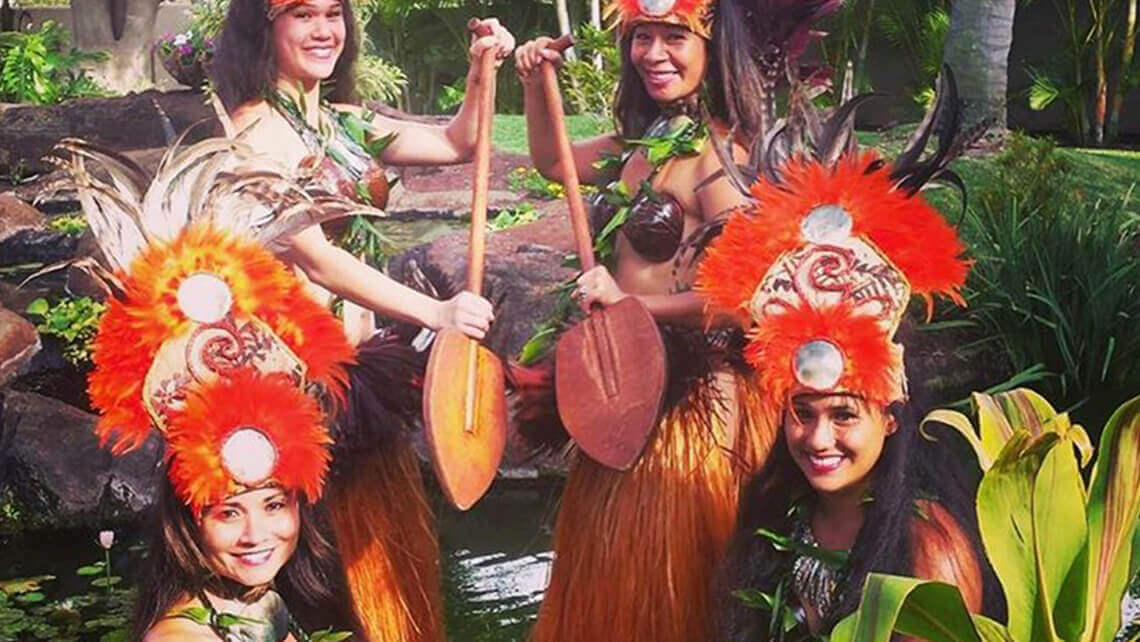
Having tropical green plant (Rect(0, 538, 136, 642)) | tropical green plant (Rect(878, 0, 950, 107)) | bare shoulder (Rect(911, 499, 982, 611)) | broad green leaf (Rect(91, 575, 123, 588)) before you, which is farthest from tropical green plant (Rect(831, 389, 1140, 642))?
tropical green plant (Rect(878, 0, 950, 107))

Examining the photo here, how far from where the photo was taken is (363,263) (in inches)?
122

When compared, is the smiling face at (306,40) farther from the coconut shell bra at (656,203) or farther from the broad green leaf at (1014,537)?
the broad green leaf at (1014,537)

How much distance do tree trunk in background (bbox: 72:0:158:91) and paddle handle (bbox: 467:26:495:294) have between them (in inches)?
175

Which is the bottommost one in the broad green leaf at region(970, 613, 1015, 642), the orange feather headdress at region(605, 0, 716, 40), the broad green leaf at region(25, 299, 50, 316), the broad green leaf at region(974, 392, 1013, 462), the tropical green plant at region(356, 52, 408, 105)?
the broad green leaf at region(970, 613, 1015, 642)

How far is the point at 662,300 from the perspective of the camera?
10.0 feet

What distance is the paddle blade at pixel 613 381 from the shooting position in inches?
117

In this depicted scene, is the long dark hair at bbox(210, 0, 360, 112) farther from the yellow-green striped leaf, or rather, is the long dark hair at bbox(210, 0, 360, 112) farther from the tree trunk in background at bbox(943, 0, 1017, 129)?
the tree trunk in background at bbox(943, 0, 1017, 129)

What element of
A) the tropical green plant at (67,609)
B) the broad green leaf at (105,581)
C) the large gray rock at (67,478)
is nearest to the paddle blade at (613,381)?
the tropical green plant at (67,609)

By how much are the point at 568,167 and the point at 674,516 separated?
0.63m

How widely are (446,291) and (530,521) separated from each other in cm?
150

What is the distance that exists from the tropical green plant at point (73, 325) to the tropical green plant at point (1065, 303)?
2.80 m

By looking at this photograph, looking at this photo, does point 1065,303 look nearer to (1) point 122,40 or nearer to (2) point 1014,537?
(2) point 1014,537

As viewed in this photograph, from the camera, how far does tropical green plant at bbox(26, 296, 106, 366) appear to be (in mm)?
5805

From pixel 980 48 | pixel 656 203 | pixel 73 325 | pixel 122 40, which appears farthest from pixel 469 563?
pixel 122 40
